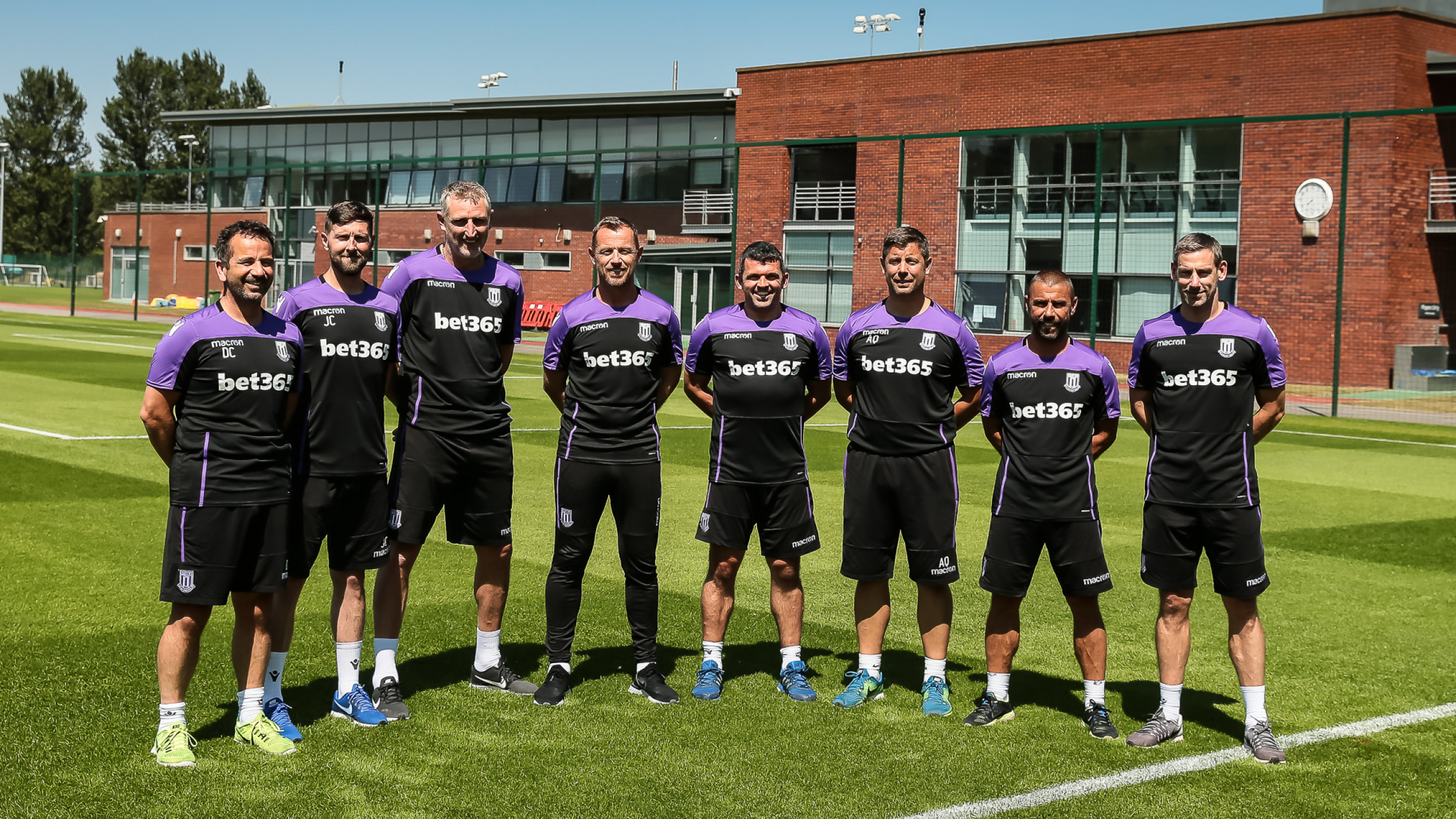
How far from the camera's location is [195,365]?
186 inches

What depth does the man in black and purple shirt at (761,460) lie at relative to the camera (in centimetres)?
589

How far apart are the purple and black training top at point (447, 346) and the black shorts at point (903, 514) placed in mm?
1605

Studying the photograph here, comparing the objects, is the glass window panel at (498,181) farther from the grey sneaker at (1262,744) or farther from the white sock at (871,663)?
the grey sneaker at (1262,744)

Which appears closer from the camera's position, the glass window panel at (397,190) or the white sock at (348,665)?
the white sock at (348,665)

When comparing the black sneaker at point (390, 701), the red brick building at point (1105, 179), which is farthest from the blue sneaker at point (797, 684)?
the red brick building at point (1105, 179)

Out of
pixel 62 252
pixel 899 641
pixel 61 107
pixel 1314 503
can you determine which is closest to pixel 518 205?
pixel 1314 503

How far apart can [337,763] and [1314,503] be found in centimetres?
951

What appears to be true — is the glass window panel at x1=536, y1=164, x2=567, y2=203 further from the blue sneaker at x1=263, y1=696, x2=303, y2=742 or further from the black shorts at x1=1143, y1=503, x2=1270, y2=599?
the black shorts at x1=1143, y1=503, x2=1270, y2=599

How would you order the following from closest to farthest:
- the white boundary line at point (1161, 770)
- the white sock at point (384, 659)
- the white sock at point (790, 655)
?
1. the white boundary line at point (1161, 770)
2. the white sock at point (384, 659)
3. the white sock at point (790, 655)

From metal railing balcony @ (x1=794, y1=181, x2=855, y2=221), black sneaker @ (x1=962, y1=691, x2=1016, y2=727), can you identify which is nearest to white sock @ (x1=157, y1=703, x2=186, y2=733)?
black sneaker @ (x1=962, y1=691, x2=1016, y2=727)

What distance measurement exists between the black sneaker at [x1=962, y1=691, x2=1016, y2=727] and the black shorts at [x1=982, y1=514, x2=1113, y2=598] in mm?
463

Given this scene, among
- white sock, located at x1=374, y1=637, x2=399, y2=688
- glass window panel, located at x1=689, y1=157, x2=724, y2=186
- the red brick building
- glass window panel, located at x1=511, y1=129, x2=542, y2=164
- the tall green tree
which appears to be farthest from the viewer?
the tall green tree

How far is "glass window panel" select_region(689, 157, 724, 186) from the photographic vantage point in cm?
4122

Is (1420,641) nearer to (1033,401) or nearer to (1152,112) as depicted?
(1033,401)
